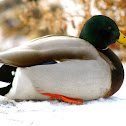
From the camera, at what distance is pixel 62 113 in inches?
61.0

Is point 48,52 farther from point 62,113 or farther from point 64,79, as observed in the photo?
point 62,113

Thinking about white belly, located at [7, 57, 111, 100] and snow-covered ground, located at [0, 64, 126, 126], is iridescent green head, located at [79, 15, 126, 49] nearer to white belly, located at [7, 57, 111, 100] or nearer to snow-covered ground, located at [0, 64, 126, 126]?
white belly, located at [7, 57, 111, 100]

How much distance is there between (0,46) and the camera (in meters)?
6.84

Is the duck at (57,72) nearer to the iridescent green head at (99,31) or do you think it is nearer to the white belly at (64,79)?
the white belly at (64,79)

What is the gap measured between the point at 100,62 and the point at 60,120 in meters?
0.62

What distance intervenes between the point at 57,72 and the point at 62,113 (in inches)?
12.2

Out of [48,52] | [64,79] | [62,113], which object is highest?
[48,52]

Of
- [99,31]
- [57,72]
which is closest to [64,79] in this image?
[57,72]

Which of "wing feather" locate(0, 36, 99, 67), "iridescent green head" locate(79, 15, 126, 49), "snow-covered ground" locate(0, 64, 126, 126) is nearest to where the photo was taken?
"snow-covered ground" locate(0, 64, 126, 126)

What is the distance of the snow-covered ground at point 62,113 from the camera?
1.34 meters

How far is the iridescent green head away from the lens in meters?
1.96

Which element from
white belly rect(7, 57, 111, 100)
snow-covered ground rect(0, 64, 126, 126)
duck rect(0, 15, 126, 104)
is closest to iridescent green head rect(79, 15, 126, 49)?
duck rect(0, 15, 126, 104)

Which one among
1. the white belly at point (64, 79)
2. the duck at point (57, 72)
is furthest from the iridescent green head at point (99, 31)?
the white belly at point (64, 79)

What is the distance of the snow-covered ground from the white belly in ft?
0.29
